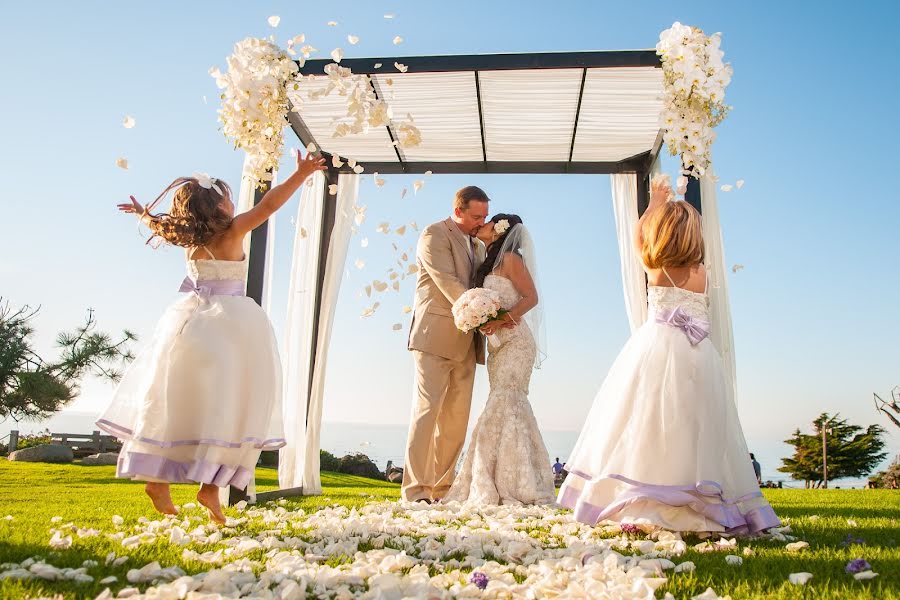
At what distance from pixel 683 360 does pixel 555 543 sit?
1225 millimetres

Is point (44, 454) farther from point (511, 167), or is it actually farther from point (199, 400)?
point (199, 400)

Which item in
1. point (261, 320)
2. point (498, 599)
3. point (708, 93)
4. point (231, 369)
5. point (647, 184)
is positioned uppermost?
point (647, 184)

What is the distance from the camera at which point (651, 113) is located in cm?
668

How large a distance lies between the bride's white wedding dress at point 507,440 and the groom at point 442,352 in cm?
25

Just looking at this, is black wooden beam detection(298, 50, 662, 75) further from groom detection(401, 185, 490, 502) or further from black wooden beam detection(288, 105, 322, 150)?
groom detection(401, 185, 490, 502)

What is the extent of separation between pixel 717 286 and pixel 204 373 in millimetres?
4648

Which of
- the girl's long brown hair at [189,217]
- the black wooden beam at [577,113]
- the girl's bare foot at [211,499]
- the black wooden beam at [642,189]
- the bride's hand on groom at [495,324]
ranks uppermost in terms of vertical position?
the black wooden beam at [577,113]

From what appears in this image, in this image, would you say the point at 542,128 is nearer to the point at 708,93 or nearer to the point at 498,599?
the point at 708,93

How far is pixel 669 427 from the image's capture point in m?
3.77

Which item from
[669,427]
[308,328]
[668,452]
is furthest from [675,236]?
[308,328]

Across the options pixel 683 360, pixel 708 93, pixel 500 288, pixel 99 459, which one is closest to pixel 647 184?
pixel 500 288

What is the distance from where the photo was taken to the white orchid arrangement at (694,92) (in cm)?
462

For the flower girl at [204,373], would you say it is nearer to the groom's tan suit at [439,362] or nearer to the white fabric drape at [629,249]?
the groom's tan suit at [439,362]

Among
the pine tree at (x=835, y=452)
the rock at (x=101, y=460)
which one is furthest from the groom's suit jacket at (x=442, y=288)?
the pine tree at (x=835, y=452)
